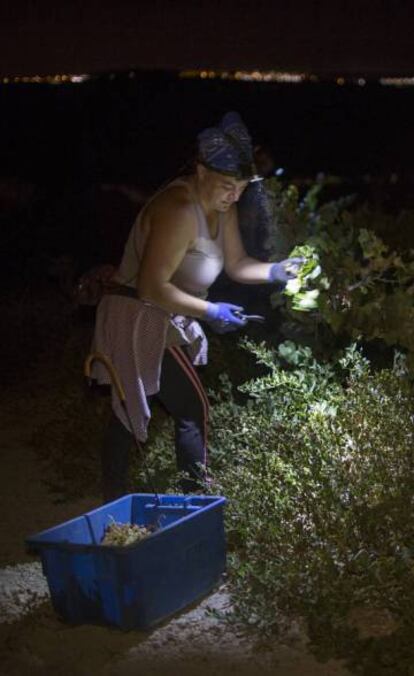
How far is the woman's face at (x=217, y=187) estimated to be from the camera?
4.91 meters

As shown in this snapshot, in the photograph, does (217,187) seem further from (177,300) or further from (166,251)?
(177,300)

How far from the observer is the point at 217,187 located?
194 inches

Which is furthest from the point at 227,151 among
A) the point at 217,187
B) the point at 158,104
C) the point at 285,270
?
the point at 158,104

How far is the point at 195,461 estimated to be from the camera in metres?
5.13

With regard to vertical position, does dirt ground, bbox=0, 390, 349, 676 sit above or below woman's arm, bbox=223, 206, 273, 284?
below

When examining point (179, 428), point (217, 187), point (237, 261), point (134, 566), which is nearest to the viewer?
point (134, 566)

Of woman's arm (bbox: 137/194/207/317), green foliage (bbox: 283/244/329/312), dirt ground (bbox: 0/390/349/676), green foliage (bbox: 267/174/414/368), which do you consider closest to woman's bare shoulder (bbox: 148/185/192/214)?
woman's arm (bbox: 137/194/207/317)

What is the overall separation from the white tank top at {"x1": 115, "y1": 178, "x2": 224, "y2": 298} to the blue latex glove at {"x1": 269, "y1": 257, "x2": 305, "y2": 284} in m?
0.32

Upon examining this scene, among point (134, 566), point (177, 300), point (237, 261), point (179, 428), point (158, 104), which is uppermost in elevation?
point (158, 104)

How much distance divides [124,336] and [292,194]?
229 centimetres

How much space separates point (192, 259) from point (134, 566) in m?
1.39

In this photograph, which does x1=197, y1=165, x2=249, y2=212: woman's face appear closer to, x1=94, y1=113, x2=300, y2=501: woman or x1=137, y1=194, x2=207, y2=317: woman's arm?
x1=94, y1=113, x2=300, y2=501: woman

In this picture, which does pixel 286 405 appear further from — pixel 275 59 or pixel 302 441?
pixel 275 59

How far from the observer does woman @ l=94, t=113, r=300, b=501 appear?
4.84 m
